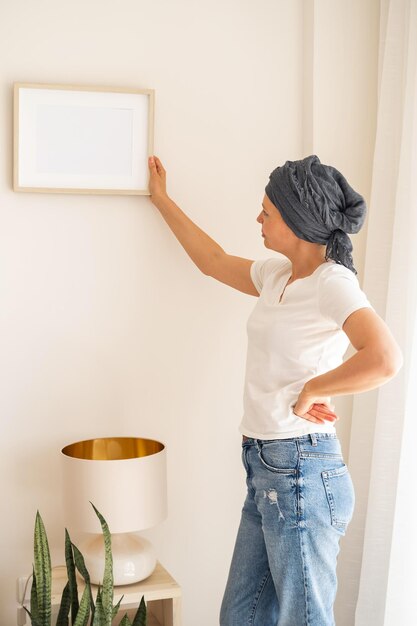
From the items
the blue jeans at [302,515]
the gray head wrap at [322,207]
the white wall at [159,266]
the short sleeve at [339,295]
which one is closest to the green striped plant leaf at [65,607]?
the white wall at [159,266]

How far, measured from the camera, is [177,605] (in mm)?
2213

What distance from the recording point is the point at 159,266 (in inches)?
97.3

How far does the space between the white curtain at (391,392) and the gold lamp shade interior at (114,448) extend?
0.68 metres

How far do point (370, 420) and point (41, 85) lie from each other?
146 centimetres

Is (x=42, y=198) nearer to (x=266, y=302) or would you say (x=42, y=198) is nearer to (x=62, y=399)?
(x=62, y=399)

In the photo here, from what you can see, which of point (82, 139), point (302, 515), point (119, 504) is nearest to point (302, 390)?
point (302, 515)

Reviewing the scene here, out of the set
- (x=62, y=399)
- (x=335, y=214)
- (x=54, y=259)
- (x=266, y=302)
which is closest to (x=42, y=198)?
(x=54, y=259)

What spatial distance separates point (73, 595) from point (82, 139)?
4.32ft

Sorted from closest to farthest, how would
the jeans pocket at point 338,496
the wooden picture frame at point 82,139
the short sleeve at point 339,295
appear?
the short sleeve at point 339,295 < the jeans pocket at point 338,496 < the wooden picture frame at point 82,139

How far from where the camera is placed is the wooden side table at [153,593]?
216 centimetres

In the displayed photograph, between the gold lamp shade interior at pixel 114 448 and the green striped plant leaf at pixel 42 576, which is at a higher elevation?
the gold lamp shade interior at pixel 114 448

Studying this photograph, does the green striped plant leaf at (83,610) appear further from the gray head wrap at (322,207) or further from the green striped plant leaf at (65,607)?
the gray head wrap at (322,207)

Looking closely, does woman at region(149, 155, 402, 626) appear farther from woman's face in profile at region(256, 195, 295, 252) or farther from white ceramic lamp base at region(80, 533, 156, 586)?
white ceramic lamp base at region(80, 533, 156, 586)

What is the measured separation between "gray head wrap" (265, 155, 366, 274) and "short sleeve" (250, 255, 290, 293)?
0.22m
